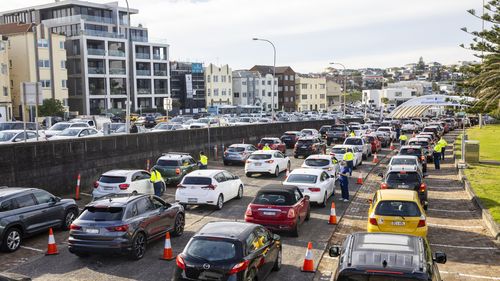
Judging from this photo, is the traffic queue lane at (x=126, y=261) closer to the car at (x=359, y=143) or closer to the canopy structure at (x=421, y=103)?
the car at (x=359, y=143)

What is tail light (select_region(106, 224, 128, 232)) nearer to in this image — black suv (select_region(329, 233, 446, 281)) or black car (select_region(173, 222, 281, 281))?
black car (select_region(173, 222, 281, 281))

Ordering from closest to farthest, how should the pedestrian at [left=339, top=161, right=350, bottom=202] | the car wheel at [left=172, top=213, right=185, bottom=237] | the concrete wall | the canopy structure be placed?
the car wheel at [left=172, top=213, right=185, bottom=237], the concrete wall, the pedestrian at [left=339, top=161, right=350, bottom=202], the canopy structure

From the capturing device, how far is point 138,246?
12625mm

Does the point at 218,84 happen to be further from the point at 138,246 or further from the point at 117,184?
the point at 138,246

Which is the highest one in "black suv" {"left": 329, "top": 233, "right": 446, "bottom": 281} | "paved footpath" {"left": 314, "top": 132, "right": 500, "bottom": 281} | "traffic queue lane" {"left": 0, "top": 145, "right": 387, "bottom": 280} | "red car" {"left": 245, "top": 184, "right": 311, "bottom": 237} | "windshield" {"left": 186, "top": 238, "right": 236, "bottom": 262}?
"black suv" {"left": 329, "top": 233, "right": 446, "bottom": 281}

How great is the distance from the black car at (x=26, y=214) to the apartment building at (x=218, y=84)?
8923 centimetres

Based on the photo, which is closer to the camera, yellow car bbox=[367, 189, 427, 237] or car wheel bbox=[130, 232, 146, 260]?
car wheel bbox=[130, 232, 146, 260]

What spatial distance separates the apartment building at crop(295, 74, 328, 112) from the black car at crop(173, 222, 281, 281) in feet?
390

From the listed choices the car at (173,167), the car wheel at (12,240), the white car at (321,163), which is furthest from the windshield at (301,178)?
the car wheel at (12,240)

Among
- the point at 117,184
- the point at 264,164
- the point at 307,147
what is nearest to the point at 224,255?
the point at 117,184

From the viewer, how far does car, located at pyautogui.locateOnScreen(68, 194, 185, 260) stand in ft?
39.5

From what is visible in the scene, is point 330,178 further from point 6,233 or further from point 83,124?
point 83,124

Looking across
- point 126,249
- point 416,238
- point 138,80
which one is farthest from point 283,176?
point 138,80

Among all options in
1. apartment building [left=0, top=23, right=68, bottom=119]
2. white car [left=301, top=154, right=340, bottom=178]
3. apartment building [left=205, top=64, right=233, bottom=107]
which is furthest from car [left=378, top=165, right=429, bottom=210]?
apartment building [left=205, top=64, right=233, bottom=107]
